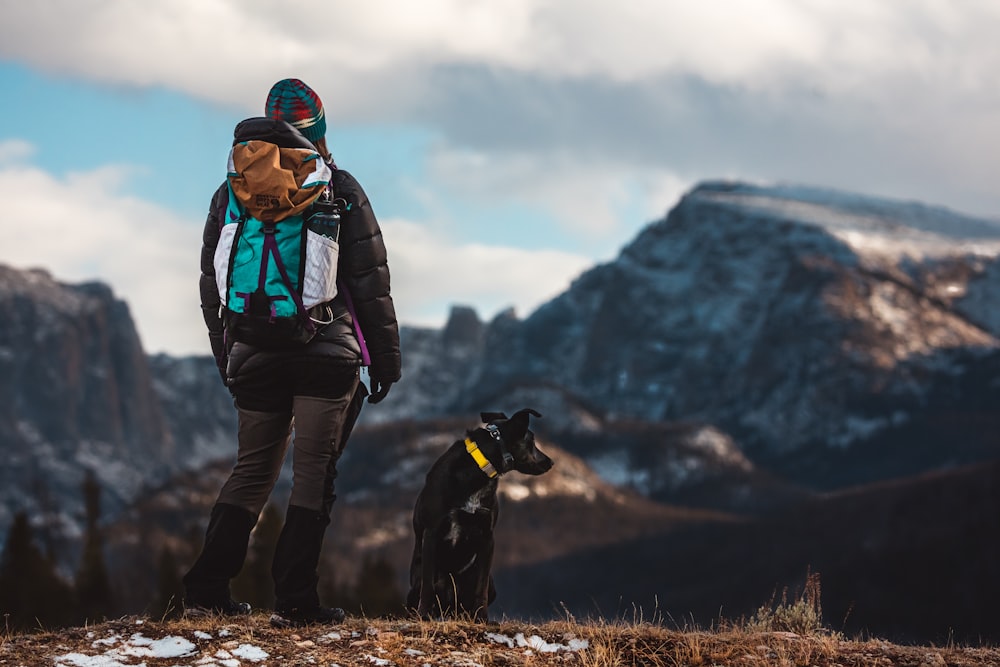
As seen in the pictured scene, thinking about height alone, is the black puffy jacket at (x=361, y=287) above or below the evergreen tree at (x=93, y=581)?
above

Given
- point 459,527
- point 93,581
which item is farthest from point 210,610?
point 93,581

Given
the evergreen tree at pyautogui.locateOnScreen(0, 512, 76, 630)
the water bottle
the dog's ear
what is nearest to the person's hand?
the water bottle

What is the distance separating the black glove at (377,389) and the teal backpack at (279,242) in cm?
75

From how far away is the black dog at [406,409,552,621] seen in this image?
12.6 m

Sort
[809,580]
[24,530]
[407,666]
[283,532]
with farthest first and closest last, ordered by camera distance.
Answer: [24,530] → [809,580] → [283,532] → [407,666]

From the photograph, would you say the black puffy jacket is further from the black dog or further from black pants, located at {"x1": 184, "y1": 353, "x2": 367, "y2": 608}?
the black dog

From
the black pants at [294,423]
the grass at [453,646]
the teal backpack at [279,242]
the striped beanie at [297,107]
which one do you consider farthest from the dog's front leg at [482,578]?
the striped beanie at [297,107]

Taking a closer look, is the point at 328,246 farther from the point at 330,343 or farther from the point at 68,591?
the point at 68,591

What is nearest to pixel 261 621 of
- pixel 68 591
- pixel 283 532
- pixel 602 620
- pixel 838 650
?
pixel 283 532

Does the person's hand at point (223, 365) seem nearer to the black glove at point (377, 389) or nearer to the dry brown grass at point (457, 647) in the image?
the black glove at point (377, 389)

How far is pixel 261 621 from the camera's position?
11016 mm

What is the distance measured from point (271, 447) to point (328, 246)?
176 cm

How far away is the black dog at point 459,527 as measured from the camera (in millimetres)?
12562

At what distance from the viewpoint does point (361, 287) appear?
10.8m
